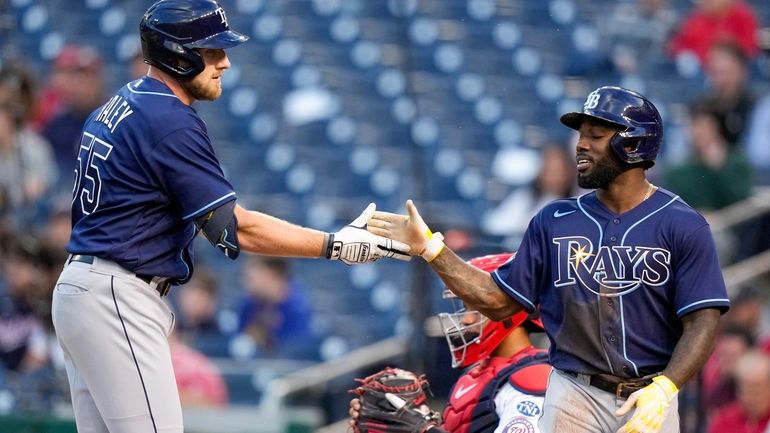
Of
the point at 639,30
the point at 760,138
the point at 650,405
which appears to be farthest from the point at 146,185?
the point at 639,30

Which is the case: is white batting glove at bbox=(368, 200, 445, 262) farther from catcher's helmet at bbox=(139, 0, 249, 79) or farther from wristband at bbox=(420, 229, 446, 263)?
catcher's helmet at bbox=(139, 0, 249, 79)

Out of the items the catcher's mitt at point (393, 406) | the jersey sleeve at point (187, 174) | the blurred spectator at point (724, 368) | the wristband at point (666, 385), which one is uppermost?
the jersey sleeve at point (187, 174)

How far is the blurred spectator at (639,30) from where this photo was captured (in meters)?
9.85

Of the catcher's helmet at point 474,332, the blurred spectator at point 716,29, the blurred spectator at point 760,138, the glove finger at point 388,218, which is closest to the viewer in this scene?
the glove finger at point 388,218

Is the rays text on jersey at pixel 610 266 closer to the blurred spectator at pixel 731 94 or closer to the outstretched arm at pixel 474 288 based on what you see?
the outstretched arm at pixel 474 288

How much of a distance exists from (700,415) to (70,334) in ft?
12.1

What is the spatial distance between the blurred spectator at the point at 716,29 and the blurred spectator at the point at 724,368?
270cm

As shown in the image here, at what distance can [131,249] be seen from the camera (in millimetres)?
3629

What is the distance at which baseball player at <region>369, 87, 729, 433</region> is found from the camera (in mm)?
3662

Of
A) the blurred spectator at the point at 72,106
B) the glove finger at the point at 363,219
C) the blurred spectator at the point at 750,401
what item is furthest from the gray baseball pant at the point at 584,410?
the blurred spectator at the point at 72,106

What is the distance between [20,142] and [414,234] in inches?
203

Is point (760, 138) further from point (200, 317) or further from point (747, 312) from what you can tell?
point (200, 317)

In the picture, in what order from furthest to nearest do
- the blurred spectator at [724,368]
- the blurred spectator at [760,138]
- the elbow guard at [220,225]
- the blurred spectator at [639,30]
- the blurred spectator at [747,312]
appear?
the blurred spectator at [639,30] → the blurred spectator at [760,138] → the blurred spectator at [747,312] → the blurred spectator at [724,368] → the elbow guard at [220,225]

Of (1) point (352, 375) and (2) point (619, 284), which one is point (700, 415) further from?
(2) point (619, 284)
